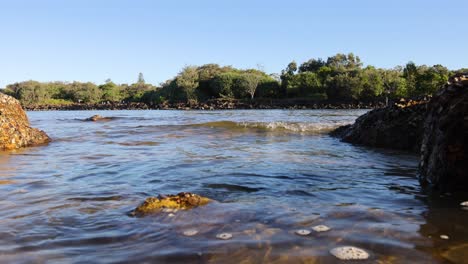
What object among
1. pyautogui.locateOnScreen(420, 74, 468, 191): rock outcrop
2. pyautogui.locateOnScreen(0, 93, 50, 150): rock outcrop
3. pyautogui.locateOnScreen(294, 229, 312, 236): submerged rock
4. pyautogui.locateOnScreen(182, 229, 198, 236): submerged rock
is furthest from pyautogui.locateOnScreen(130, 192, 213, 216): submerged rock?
pyautogui.locateOnScreen(0, 93, 50, 150): rock outcrop

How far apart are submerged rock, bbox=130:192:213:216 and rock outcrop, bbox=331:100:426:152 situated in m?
5.66

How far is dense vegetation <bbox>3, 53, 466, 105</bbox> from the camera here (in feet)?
189

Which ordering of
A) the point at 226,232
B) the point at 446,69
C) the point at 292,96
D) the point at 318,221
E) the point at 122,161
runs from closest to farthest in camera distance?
the point at 226,232
the point at 318,221
the point at 122,161
the point at 446,69
the point at 292,96

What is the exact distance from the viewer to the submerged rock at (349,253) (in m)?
2.50

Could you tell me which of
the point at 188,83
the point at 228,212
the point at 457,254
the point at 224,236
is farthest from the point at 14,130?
the point at 188,83

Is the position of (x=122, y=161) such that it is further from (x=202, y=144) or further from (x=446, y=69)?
(x=446, y=69)

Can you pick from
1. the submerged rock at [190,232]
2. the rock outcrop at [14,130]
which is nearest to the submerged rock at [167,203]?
the submerged rock at [190,232]

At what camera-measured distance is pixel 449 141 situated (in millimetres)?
4082

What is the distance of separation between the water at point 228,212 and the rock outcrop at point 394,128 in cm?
166

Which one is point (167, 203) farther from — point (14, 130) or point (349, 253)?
point (14, 130)

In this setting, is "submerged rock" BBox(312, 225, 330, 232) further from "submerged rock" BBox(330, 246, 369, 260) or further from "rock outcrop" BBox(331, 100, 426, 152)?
"rock outcrop" BBox(331, 100, 426, 152)

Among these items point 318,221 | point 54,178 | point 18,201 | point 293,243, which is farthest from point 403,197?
point 54,178

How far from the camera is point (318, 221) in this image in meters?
3.22

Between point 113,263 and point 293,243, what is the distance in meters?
1.18
